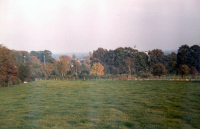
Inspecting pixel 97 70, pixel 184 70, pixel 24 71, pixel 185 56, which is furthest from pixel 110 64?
pixel 24 71

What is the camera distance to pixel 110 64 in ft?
87.2

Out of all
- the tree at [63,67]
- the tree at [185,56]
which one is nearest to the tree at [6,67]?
the tree at [63,67]

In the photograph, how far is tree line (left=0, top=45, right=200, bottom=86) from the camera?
49.7 feet

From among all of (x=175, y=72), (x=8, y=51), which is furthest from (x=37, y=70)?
(x=175, y=72)

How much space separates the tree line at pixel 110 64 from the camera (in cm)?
1516

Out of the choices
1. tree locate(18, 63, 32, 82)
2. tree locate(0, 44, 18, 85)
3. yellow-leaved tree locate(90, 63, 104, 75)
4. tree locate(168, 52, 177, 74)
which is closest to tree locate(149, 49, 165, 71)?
tree locate(168, 52, 177, 74)

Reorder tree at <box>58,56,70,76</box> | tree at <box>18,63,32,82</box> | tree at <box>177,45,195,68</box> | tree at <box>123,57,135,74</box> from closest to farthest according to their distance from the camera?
tree at <box>18,63,32,82</box>
tree at <box>177,45,195,68</box>
tree at <box>123,57,135,74</box>
tree at <box>58,56,70,76</box>

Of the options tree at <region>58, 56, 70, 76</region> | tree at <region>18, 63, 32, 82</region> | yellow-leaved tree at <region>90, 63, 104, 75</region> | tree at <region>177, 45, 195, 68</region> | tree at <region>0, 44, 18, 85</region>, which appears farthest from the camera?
tree at <region>58, 56, 70, 76</region>

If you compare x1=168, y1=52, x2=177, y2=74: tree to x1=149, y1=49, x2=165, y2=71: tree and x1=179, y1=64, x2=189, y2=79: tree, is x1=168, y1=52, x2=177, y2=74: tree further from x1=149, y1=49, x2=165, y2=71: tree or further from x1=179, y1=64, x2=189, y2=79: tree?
x1=179, y1=64, x2=189, y2=79: tree

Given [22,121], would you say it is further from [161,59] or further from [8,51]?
[161,59]

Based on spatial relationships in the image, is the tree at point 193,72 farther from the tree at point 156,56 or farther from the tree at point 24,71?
the tree at point 24,71

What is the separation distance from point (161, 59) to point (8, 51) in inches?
622

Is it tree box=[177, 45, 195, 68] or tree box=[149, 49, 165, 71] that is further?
tree box=[149, 49, 165, 71]

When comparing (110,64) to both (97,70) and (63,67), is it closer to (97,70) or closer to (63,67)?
(97,70)
